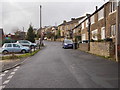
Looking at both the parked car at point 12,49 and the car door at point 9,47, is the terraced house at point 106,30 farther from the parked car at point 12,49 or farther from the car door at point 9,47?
the car door at point 9,47

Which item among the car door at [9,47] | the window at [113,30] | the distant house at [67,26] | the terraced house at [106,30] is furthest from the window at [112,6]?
the distant house at [67,26]

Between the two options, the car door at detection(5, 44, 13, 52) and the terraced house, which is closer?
the terraced house

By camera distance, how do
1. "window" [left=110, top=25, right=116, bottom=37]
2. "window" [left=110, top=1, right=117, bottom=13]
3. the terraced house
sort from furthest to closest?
"window" [left=110, top=1, right=117, bottom=13] → "window" [left=110, top=25, right=116, bottom=37] → the terraced house


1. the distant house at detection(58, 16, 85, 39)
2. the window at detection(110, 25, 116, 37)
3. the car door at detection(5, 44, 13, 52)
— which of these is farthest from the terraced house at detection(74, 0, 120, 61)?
the distant house at detection(58, 16, 85, 39)

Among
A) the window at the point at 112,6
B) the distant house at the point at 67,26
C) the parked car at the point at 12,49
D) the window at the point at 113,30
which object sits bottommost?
the parked car at the point at 12,49

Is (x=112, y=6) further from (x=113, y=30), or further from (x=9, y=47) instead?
(x=9, y=47)

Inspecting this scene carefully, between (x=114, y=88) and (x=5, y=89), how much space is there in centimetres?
380

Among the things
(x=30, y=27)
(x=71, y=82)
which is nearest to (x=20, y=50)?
(x=71, y=82)

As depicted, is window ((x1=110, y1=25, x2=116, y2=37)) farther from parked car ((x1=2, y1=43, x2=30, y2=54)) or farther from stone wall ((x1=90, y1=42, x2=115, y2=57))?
parked car ((x1=2, y1=43, x2=30, y2=54))

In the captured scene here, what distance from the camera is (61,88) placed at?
633 centimetres

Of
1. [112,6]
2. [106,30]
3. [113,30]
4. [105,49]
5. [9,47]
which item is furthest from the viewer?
[9,47]

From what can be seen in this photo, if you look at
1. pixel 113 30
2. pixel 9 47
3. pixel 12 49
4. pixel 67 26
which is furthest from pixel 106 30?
pixel 67 26

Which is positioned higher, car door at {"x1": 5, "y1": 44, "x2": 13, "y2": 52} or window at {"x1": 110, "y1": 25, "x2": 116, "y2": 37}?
window at {"x1": 110, "y1": 25, "x2": 116, "y2": 37}

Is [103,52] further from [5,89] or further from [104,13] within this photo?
[5,89]
